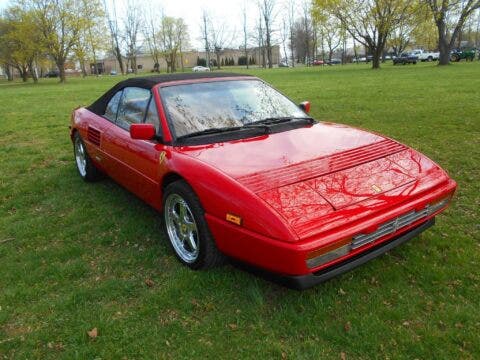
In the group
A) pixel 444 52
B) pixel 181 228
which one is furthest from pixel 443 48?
pixel 181 228

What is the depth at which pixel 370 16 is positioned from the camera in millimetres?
34688

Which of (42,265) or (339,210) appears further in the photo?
(42,265)

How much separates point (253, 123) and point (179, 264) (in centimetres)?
134

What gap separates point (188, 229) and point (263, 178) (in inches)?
32.8

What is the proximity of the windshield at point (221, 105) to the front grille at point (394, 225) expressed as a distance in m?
1.53

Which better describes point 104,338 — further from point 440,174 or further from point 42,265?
point 440,174

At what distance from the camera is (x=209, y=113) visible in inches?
141

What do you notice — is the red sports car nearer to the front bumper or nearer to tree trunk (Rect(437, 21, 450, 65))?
the front bumper

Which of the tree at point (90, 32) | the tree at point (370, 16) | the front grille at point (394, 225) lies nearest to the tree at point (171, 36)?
the tree at point (90, 32)

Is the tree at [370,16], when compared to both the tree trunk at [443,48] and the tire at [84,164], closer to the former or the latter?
the tree trunk at [443,48]

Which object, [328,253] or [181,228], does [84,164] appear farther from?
[328,253]

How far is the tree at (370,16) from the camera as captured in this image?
111 ft

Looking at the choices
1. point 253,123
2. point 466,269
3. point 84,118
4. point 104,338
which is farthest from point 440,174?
point 84,118

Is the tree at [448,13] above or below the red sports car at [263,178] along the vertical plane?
above
